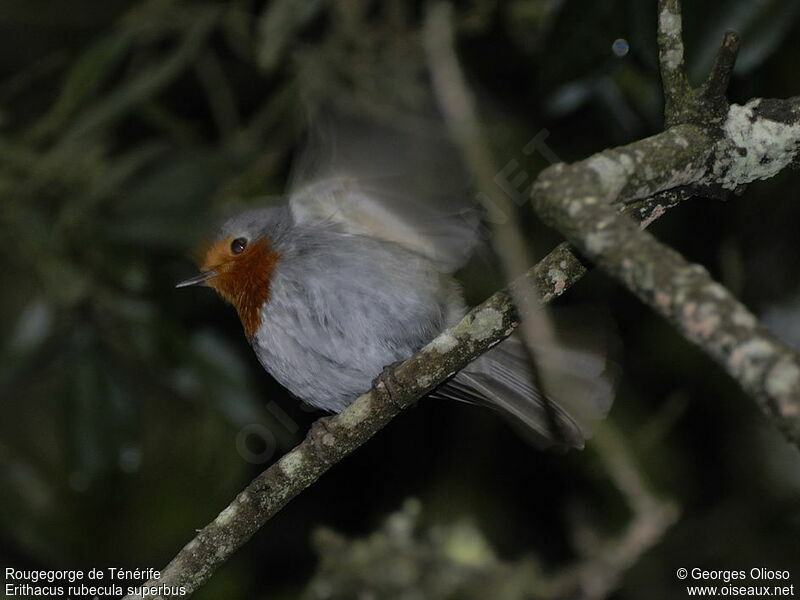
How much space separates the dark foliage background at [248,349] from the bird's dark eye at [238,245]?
1.34 ft

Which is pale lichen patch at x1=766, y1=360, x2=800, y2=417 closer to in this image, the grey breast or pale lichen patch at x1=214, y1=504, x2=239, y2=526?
pale lichen patch at x1=214, y1=504, x2=239, y2=526

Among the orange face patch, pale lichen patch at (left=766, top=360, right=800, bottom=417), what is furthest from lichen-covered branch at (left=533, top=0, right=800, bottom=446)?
the orange face patch

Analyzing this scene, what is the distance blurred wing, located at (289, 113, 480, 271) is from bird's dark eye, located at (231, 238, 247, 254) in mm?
245

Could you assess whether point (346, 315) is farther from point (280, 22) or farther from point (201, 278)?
point (280, 22)

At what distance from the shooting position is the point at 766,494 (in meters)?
4.85

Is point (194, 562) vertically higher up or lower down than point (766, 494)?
higher up

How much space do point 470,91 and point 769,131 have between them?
8.30ft

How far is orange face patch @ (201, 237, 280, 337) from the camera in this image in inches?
140

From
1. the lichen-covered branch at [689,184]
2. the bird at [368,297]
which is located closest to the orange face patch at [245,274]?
the bird at [368,297]

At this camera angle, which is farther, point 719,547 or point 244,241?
point 719,547

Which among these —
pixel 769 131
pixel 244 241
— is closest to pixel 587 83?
pixel 244 241

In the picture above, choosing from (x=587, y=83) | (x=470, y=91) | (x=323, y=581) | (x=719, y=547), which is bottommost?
(x=719, y=547)

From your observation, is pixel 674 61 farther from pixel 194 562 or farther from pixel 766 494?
pixel 766 494

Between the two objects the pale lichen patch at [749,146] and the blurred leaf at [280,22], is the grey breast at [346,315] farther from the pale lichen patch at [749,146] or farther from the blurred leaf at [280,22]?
the pale lichen patch at [749,146]
